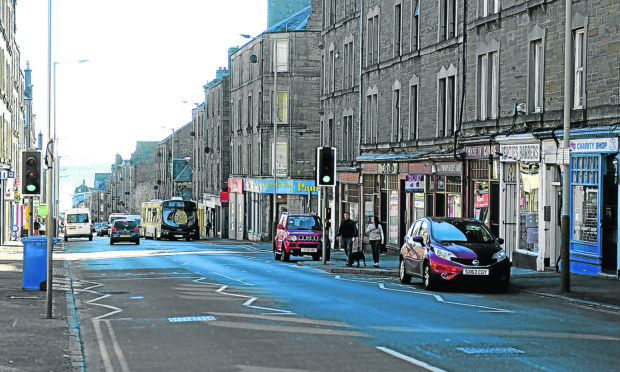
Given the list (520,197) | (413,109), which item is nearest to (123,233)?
(413,109)

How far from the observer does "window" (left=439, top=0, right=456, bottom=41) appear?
35.7m

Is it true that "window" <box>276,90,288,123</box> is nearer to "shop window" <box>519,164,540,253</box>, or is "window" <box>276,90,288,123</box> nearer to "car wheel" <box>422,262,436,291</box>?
"shop window" <box>519,164,540,253</box>

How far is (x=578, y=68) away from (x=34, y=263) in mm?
14952

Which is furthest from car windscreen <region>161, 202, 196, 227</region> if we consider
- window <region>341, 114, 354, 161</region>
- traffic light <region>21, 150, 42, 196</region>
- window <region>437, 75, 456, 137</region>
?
traffic light <region>21, 150, 42, 196</region>

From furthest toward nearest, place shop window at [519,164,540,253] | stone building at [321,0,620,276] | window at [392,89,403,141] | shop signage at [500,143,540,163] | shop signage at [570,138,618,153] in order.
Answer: window at [392,89,403,141]
shop window at [519,164,540,253]
shop signage at [500,143,540,163]
stone building at [321,0,620,276]
shop signage at [570,138,618,153]

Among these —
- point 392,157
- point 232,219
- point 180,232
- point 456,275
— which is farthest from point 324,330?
point 232,219

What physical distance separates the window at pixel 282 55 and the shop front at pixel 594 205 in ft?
147

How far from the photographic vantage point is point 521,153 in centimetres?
2853

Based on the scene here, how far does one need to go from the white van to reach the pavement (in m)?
39.3

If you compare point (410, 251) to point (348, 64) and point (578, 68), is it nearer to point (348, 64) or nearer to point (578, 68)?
point (578, 68)

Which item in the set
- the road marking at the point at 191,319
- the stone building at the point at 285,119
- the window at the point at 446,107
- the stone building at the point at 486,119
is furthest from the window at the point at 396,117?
the road marking at the point at 191,319

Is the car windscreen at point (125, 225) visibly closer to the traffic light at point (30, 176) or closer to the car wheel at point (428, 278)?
the traffic light at point (30, 176)

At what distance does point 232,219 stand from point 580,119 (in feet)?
187

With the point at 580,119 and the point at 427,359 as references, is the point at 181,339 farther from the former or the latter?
the point at 580,119
